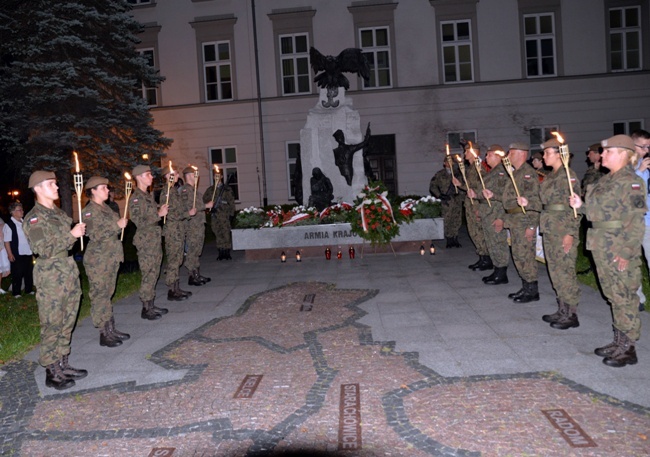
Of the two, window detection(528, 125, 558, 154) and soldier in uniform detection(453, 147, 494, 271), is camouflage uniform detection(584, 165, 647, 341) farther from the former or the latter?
window detection(528, 125, 558, 154)

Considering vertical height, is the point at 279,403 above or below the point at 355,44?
below

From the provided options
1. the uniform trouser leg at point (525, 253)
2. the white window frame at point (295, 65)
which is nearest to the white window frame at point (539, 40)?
the white window frame at point (295, 65)

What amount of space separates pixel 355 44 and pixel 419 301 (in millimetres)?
20294

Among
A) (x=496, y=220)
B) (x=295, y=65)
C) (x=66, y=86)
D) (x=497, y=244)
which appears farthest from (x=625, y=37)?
(x=66, y=86)

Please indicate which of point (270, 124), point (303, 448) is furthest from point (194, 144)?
point (303, 448)

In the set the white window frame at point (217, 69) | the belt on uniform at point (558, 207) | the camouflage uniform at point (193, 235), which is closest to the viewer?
the belt on uniform at point (558, 207)

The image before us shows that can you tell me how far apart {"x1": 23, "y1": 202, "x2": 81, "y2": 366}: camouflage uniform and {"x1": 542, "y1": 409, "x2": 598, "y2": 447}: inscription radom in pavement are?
4.82 m

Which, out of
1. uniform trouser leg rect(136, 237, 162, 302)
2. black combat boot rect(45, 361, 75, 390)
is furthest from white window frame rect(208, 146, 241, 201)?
black combat boot rect(45, 361, 75, 390)

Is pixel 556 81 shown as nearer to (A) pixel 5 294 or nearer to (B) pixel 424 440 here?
(A) pixel 5 294

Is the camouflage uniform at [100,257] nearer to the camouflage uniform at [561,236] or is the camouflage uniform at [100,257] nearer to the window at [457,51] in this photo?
the camouflage uniform at [561,236]

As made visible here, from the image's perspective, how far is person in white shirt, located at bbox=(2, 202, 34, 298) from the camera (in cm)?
1120

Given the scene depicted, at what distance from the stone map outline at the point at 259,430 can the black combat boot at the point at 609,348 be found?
78 cm

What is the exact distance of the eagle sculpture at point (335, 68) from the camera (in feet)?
54.9

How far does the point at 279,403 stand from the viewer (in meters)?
5.36
